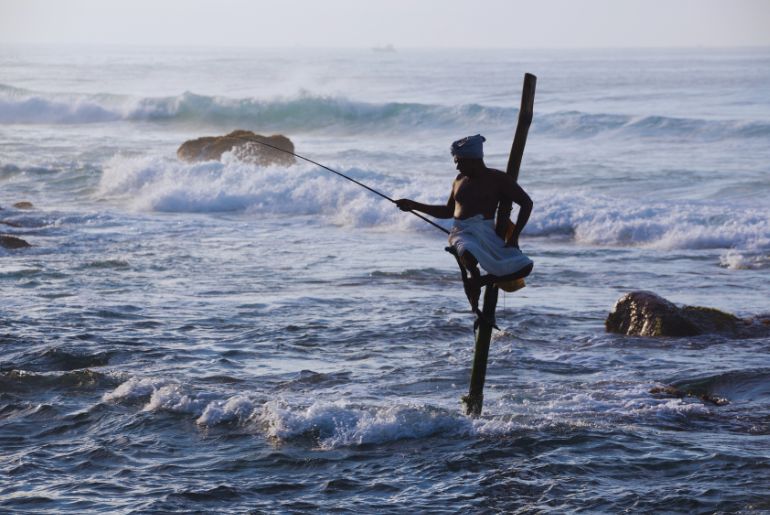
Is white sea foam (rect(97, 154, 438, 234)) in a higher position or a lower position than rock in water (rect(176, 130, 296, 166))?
lower

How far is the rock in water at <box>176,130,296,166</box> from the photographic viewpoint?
95.7 ft

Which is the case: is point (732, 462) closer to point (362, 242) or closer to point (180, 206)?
point (362, 242)

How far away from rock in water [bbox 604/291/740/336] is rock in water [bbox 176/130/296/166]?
17.2 meters

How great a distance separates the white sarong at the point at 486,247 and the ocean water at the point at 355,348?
4.73ft

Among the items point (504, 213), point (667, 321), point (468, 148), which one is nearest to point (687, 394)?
point (667, 321)

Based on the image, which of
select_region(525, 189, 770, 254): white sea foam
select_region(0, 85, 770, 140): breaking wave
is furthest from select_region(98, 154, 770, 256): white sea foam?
select_region(0, 85, 770, 140): breaking wave

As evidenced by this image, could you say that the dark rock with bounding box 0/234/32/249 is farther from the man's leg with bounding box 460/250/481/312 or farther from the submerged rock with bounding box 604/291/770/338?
the man's leg with bounding box 460/250/481/312

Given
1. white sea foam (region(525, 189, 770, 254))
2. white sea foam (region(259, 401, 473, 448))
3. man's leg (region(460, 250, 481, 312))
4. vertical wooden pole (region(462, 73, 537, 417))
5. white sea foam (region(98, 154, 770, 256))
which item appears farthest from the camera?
white sea foam (region(98, 154, 770, 256))

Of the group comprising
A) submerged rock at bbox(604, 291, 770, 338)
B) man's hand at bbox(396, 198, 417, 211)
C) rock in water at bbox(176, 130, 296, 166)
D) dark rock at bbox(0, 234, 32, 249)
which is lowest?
dark rock at bbox(0, 234, 32, 249)

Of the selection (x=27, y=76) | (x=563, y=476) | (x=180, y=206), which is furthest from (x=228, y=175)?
(x=27, y=76)

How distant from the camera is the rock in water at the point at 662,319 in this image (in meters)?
12.1

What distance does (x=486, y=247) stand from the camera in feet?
26.0

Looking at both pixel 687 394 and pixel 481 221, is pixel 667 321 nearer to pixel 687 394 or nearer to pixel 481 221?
pixel 687 394

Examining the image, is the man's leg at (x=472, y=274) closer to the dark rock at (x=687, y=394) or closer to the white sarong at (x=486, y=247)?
the white sarong at (x=486, y=247)
